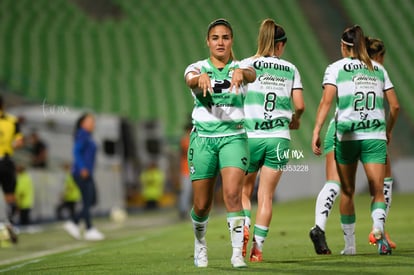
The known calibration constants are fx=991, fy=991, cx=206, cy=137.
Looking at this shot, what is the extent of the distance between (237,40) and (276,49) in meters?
32.7

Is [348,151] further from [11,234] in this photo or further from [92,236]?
[92,236]

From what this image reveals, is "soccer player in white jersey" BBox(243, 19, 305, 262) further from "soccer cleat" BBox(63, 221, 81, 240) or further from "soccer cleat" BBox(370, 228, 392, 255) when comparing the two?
"soccer cleat" BBox(63, 221, 81, 240)

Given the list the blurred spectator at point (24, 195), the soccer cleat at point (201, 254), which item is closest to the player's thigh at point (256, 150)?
the soccer cleat at point (201, 254)

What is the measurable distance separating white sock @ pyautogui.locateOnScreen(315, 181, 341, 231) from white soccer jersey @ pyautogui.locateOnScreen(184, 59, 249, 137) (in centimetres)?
186

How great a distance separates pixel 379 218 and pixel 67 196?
13.8 metres

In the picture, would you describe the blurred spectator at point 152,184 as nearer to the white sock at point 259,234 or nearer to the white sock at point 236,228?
the white sock at point 259,234

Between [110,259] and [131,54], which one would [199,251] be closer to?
[110,259]

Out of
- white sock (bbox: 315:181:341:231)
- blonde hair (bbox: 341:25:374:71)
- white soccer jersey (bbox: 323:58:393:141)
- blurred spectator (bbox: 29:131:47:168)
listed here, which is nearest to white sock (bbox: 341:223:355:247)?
white sock (bbox: 315:181:341:231)

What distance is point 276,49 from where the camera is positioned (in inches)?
368

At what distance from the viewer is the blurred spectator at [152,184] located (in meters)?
30.8

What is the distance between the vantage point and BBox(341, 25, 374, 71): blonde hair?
30.9ft

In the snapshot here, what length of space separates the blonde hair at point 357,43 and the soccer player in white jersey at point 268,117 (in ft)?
2.13

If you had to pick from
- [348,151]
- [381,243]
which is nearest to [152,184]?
[348,151]

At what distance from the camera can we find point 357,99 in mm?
9352
